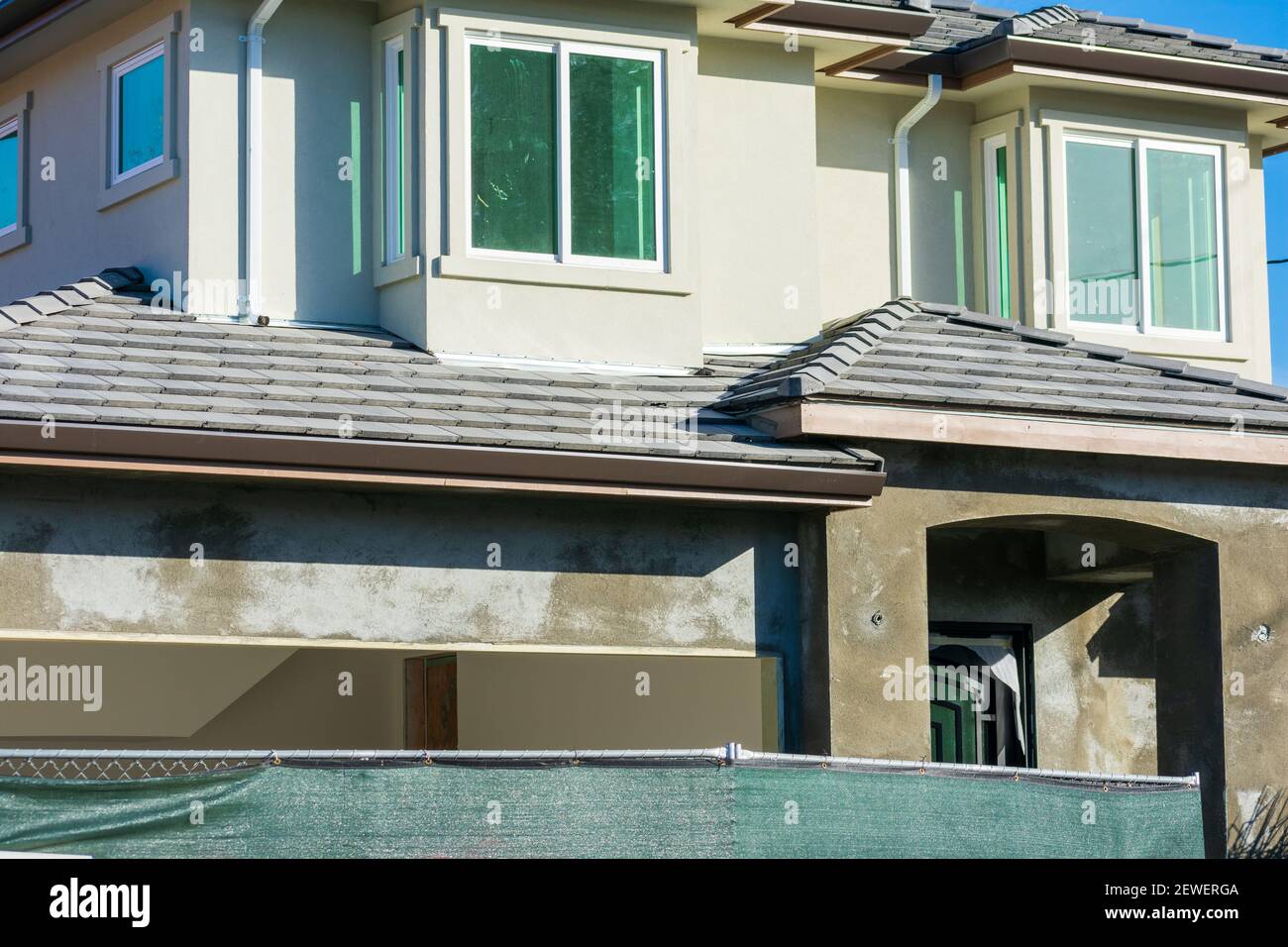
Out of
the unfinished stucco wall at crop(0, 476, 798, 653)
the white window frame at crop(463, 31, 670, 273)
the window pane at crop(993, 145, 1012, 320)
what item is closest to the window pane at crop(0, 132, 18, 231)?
the white window frame at crop(463, 31, 670, 273)

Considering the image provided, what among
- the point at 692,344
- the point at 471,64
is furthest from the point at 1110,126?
the point at 471,64

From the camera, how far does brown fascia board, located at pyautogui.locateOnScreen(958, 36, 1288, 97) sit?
1611 centimetres

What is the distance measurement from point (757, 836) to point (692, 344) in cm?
558

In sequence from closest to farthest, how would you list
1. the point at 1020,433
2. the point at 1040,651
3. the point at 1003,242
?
the point at 1020,433
the point at 1040,651
the point at 1003,242

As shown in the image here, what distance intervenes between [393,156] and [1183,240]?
6.96 metres

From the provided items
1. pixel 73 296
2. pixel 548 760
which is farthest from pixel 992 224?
pixel 548 760

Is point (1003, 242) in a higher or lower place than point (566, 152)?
lower

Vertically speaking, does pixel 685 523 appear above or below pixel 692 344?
below

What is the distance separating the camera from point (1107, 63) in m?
16.2

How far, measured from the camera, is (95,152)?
1557cm

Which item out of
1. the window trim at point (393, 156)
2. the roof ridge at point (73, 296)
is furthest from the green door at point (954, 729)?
the roof ridge at point (73, 296)

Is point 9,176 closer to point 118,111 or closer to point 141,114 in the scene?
point 118,111

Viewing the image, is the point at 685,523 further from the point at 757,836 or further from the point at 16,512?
the point at 16,512

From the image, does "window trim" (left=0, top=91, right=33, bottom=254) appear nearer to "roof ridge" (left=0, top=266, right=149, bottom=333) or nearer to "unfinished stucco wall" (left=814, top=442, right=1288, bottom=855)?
"roof ridge" (left=0, top=266, right=149, bottom=333)
